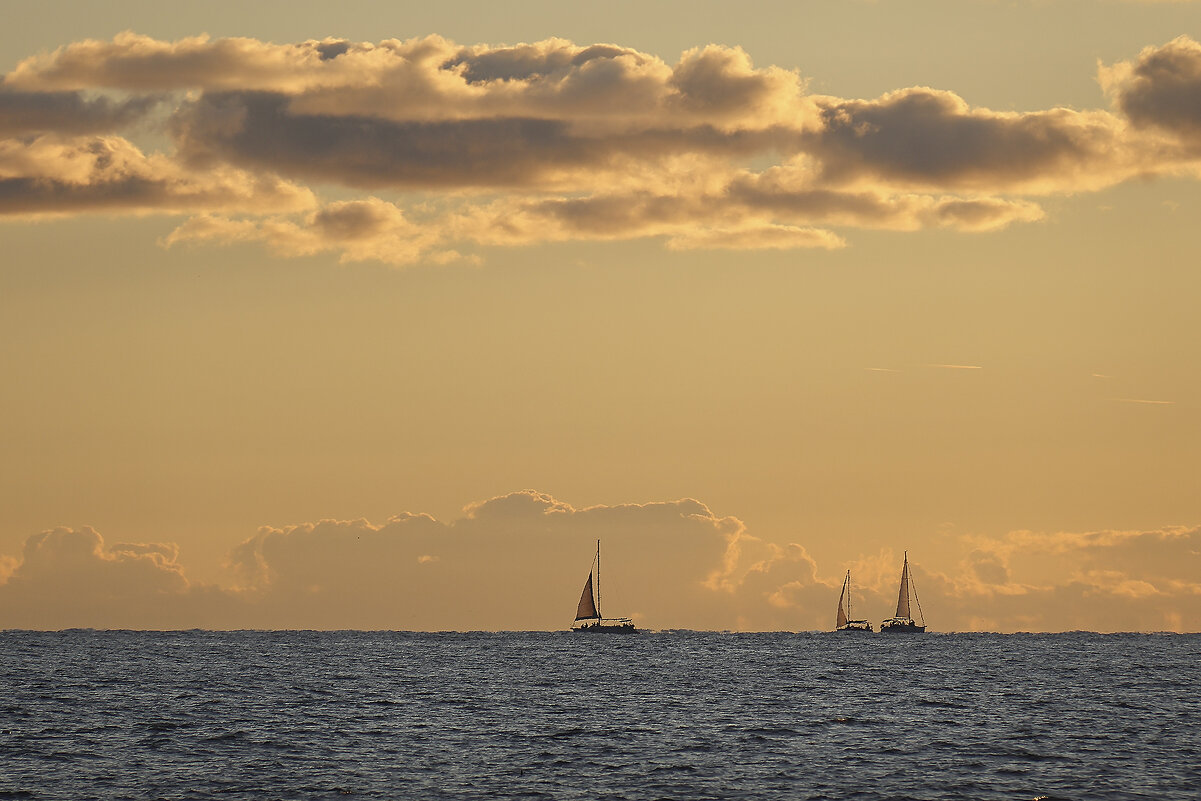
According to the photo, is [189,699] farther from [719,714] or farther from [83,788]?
[83,788]

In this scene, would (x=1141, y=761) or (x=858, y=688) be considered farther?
(x=858, y=688)

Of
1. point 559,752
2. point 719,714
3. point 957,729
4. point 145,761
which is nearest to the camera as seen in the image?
point 145,761

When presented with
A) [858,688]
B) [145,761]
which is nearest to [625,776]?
[145,761]

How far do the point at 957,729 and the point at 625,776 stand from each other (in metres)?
35.0

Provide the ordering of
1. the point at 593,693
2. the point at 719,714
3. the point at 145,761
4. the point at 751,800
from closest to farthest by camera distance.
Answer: the point at 751,800 < the point at 145,761 < the point at 719,714 < the point at 593,693

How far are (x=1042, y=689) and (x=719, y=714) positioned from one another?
51199 millimetres

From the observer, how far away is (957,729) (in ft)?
340

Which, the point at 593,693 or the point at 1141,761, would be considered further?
the point at 593,693

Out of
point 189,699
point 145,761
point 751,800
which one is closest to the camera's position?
point 751,800

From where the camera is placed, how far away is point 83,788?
71875 mm

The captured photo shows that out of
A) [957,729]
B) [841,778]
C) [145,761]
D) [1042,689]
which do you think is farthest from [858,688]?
[145,761]

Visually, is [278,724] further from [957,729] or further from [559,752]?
[957,729]

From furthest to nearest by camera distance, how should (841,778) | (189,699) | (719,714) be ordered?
(189,699) → (719,714) → (841,778)

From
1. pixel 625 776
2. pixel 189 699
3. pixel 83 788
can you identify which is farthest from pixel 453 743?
pixel 189 699
